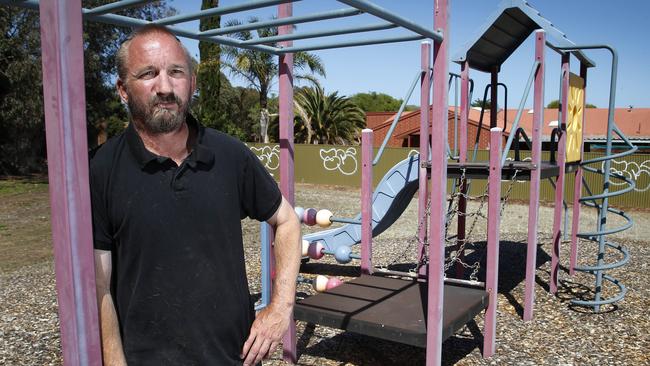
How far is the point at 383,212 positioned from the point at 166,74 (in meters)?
5.30

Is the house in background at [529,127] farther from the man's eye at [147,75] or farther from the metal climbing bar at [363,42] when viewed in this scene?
the man's eye at [147,75]

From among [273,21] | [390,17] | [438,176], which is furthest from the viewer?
[438,176]

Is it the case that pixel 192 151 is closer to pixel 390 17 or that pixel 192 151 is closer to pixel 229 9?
pixel 229 9

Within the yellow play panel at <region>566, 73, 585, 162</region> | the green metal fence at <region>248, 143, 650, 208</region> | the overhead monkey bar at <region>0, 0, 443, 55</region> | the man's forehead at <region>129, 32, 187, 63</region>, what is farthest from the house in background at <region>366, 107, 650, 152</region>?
the man's forehead at <region>129, 32, 187, 63</region>

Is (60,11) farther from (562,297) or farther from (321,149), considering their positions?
(321,149)

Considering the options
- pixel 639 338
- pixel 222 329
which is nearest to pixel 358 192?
pixel 639 338

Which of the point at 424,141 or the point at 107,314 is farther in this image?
the point at 424,141

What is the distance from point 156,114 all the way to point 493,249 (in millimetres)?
3474

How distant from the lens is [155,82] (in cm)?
156

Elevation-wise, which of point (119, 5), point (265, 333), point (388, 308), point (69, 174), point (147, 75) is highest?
point (119, 5)

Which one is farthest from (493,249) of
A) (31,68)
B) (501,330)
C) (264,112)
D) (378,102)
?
(378,102)

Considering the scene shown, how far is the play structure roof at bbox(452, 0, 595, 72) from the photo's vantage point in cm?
580

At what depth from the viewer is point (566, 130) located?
5.89 meters

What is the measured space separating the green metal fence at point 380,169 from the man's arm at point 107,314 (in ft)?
45.6
